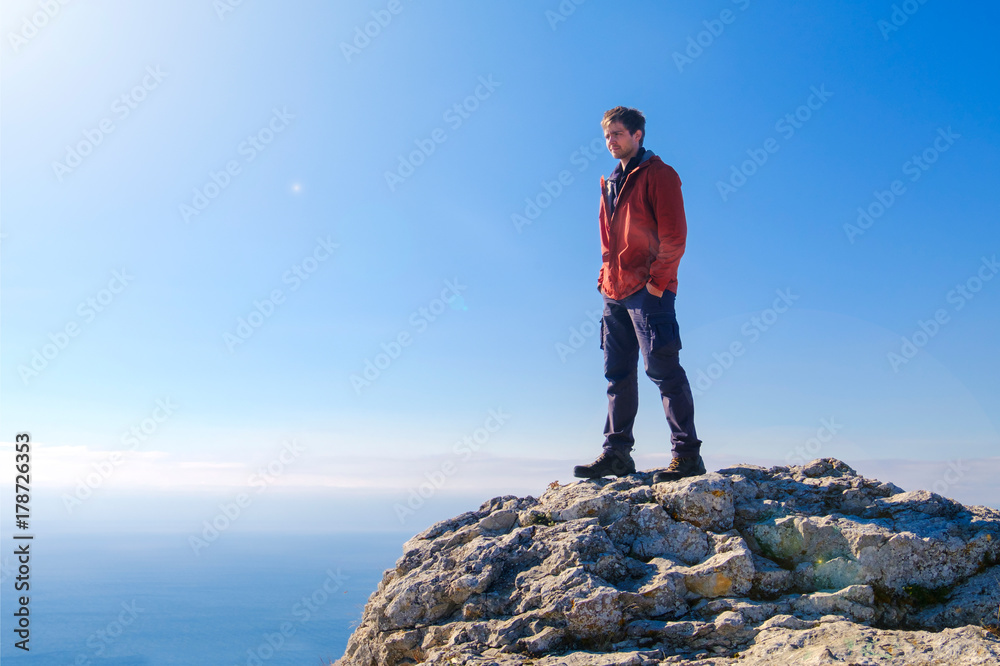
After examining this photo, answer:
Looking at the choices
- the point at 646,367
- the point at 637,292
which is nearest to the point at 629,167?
the point at 637,292

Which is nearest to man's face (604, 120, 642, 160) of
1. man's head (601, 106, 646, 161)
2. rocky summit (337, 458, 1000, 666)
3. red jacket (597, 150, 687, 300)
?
man's head (601, 106, 646, 161)

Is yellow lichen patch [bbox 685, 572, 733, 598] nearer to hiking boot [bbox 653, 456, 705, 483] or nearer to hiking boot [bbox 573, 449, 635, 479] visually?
hiking boot [bbox 653, 456, 705, 483]

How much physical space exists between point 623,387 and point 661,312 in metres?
1.22

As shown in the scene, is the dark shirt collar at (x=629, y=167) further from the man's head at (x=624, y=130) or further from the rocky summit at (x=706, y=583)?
the rocky summit at (x=706, y=583)

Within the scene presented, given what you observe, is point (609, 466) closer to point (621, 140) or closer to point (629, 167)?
point (629, 167)

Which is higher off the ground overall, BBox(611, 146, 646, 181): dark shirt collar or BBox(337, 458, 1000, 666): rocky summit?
BBox(611, 146, 646, 181): dark shirt collar

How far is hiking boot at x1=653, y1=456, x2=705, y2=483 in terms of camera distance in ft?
21.0

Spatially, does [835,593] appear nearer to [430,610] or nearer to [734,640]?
[734,640]

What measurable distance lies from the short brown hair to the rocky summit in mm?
4339

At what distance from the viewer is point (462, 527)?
656 centimetres

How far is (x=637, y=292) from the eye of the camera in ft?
22.1

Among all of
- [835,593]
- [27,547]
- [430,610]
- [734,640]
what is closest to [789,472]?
[835,593]

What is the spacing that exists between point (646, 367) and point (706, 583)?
2.57 metres

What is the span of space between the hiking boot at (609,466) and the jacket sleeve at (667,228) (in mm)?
2249
